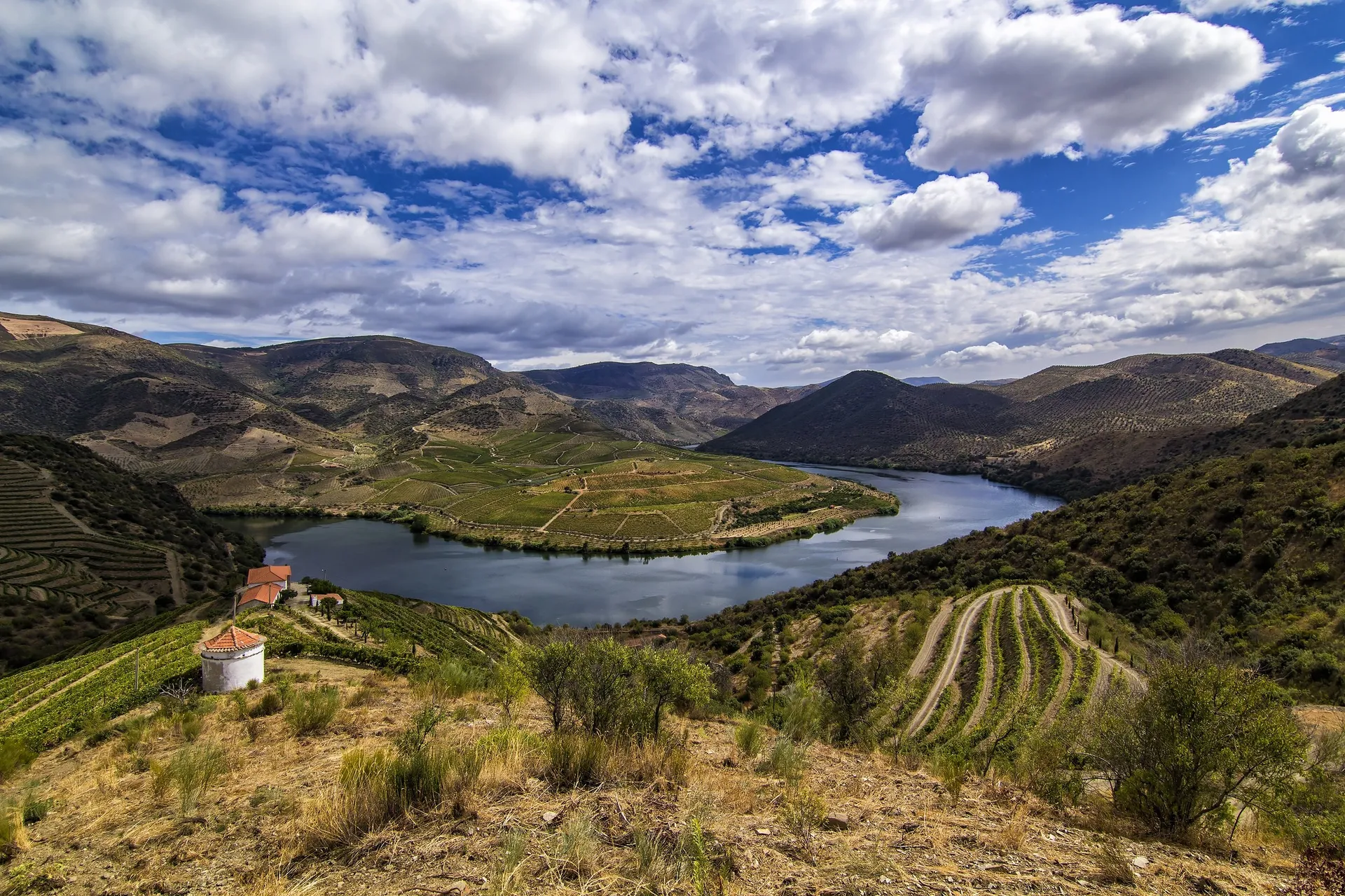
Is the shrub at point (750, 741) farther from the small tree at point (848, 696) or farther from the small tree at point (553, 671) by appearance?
the small tree at point (848, 696)

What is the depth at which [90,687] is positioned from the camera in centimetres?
1720

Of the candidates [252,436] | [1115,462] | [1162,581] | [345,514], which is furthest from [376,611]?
[252,436]

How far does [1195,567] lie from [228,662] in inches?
1773

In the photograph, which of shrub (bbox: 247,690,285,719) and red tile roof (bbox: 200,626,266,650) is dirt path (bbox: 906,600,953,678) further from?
red tile roof (bbox: 200,626,266,650)

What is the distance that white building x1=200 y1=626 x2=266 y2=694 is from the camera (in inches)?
614

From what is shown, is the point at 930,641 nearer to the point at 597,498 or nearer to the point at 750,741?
the point at 750,741

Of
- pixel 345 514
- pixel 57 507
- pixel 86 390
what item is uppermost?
pixel 86 390

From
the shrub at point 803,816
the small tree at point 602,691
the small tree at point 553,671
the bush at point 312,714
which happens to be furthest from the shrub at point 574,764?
the bush at point 312,714

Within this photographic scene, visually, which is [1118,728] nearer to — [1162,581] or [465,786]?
[465,786]

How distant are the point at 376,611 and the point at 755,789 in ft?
111

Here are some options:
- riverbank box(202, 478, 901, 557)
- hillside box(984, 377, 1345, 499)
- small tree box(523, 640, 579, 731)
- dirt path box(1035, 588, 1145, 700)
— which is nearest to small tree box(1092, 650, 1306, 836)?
small tree box(523, 640, 579, 731)

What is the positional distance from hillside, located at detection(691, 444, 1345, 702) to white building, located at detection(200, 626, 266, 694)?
28422 mm

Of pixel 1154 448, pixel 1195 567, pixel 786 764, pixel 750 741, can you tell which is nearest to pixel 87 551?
pixel 750 741

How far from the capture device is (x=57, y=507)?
2253 inches
